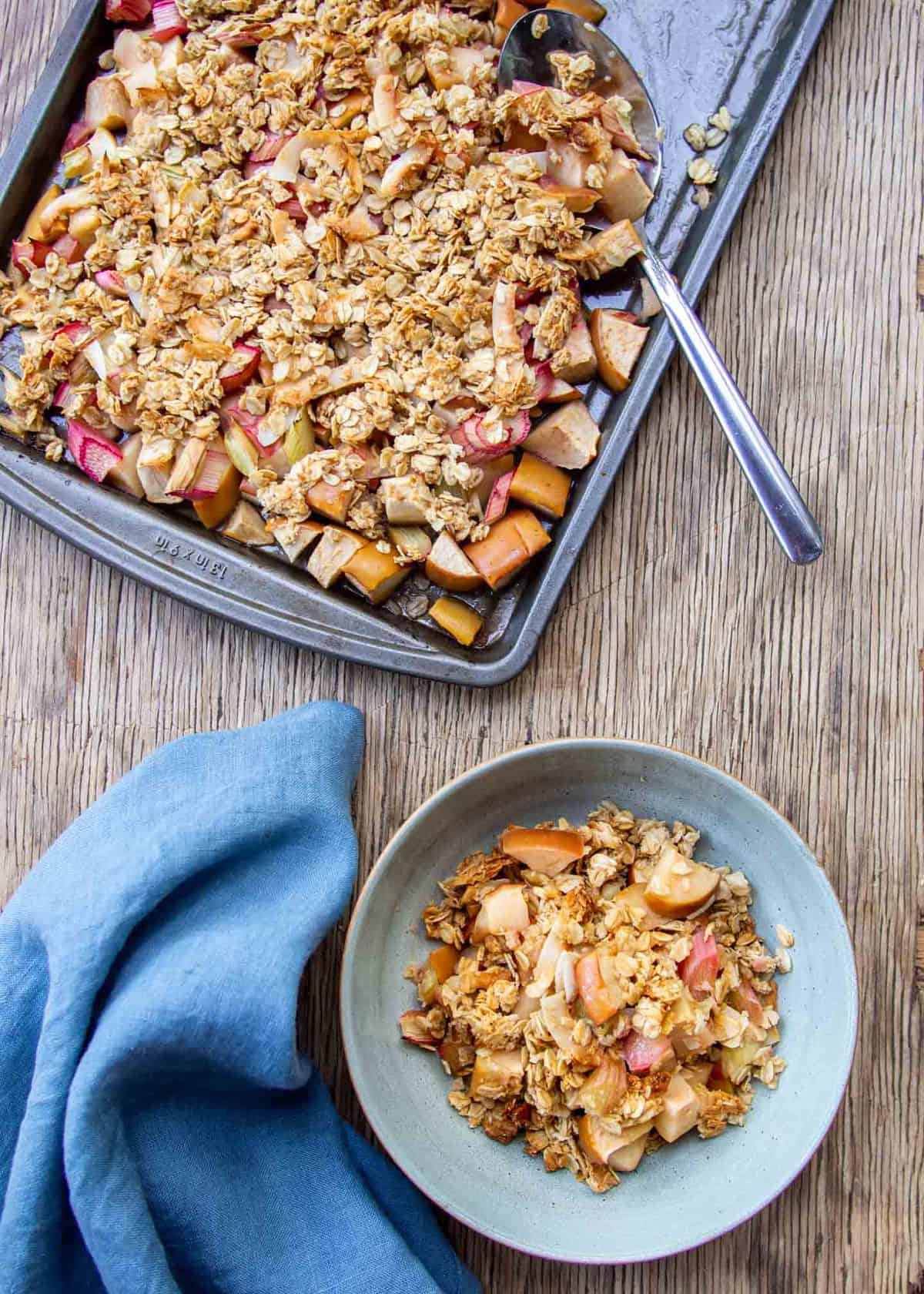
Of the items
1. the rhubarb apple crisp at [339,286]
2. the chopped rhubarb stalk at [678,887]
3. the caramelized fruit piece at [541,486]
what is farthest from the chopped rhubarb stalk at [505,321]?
the chopped rhubarb stalk at [678,887]

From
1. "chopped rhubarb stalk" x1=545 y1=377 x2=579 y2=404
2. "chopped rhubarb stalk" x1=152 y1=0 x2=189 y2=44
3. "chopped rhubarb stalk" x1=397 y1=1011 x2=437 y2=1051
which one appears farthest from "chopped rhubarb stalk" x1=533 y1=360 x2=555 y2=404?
"chopped rhubarb stalk" x1=397 y1=1011 x2=437 y2=1051

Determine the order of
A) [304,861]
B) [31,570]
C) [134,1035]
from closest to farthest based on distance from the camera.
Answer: [134,1035] → [304,861] → [31,570]

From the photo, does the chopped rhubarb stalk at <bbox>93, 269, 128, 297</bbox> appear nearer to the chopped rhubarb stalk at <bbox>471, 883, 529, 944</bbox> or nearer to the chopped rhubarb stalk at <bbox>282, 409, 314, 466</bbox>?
the chopped rhubarb stalk at <bbox>282, 409, 314, 466</bbox>

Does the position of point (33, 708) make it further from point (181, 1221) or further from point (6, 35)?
point (6, 35)

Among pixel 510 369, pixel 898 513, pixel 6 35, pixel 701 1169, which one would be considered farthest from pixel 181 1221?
pixel 6 35

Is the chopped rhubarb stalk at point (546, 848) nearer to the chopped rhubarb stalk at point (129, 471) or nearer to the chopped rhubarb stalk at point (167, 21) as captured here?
the chopped rhubarb stalk at point (129, 471)

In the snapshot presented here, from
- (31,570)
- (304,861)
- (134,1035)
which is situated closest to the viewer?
(134,1035)
